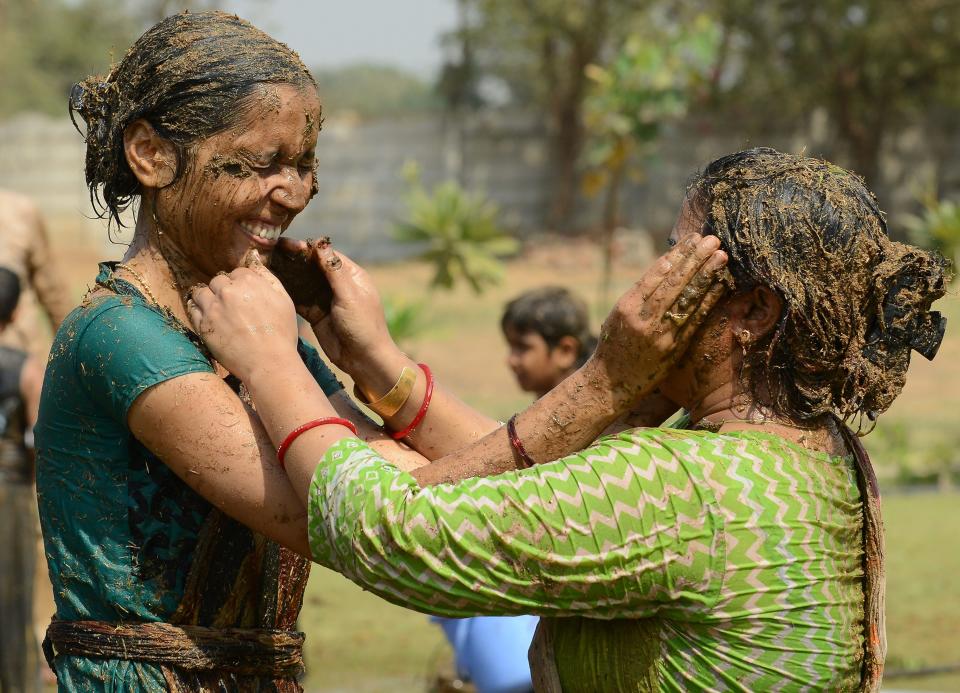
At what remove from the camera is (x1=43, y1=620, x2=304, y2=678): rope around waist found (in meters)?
2.17

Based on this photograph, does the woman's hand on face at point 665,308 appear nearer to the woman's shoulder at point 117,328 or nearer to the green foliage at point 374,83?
the woman's shoulder at point 117,328

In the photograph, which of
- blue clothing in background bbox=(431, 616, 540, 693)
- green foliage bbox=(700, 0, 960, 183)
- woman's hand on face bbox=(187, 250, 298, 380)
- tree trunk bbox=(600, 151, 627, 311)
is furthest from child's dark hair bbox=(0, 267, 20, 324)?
green foliage bbox=(700, 0, 960, 183)

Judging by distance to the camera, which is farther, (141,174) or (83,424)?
(141,174)

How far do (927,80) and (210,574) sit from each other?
23604mm

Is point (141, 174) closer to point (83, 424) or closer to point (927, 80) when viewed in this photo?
A: point (83, 424)

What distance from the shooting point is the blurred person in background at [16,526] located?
5.64 metres

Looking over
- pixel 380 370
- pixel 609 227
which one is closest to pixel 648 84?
pixel 609 227

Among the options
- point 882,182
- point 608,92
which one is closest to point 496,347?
point 608,92

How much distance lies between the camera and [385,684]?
266 inches

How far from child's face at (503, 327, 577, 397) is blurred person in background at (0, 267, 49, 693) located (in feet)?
7.29

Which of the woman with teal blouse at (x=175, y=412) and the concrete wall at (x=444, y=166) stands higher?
the concrete wall at (x=444, y=166)

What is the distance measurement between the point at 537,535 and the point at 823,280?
63cm

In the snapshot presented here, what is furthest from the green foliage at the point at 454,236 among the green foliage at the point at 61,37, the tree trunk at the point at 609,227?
the green foliage at the point at 61,37

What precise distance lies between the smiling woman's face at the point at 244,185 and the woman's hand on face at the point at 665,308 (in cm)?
72
